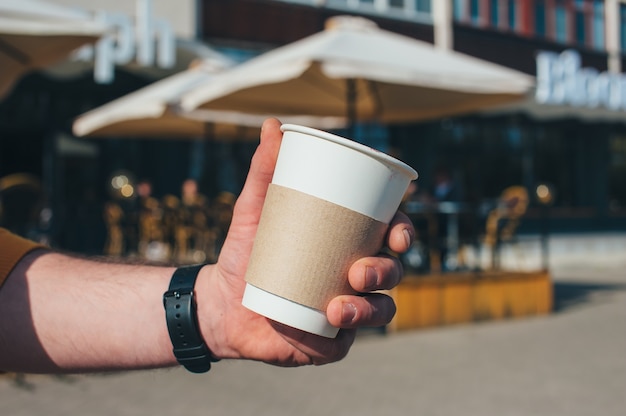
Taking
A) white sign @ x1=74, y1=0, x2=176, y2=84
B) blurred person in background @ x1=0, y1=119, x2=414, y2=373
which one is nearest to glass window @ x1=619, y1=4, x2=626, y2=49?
white sign @ x1=74, y1=0, x2=176, y2=84

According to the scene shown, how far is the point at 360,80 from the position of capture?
8.24 m

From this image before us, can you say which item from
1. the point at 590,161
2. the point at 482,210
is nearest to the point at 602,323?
the point at 482,210

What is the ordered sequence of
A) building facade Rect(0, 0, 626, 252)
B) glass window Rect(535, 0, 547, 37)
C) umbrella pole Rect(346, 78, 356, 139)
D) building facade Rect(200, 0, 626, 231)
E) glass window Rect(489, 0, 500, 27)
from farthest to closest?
1. glass window Rect(535, 0, 547, 37)
2. glass window Rect(489, 0, 500, 27)
3. building facade Rect(200, 0, 626, 231)
4. building facade Rect(0, 0, 626, 252)
5. umbrella pole Rect(346, 78, 356, 139)

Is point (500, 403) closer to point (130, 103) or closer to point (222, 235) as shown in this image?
point (222, 235)

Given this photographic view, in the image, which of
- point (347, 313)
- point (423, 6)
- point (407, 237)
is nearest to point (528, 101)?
point (423, 6)

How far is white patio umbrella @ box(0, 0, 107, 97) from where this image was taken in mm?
6082

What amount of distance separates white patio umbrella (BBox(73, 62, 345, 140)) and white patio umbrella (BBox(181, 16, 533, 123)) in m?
0.63

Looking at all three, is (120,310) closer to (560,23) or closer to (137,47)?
(137,47)

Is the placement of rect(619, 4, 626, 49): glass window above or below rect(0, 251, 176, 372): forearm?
above

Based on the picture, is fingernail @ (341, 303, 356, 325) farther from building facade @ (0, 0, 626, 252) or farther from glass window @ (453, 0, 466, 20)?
glass window @ (453, 0, 466, 20)

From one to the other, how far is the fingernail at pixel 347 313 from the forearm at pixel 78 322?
0.51m

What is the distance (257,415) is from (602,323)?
488 centimetres

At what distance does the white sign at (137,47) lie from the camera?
12.7 m

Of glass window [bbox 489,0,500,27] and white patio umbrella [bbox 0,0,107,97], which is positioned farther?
glass window [bbox 489,0,500,27]
